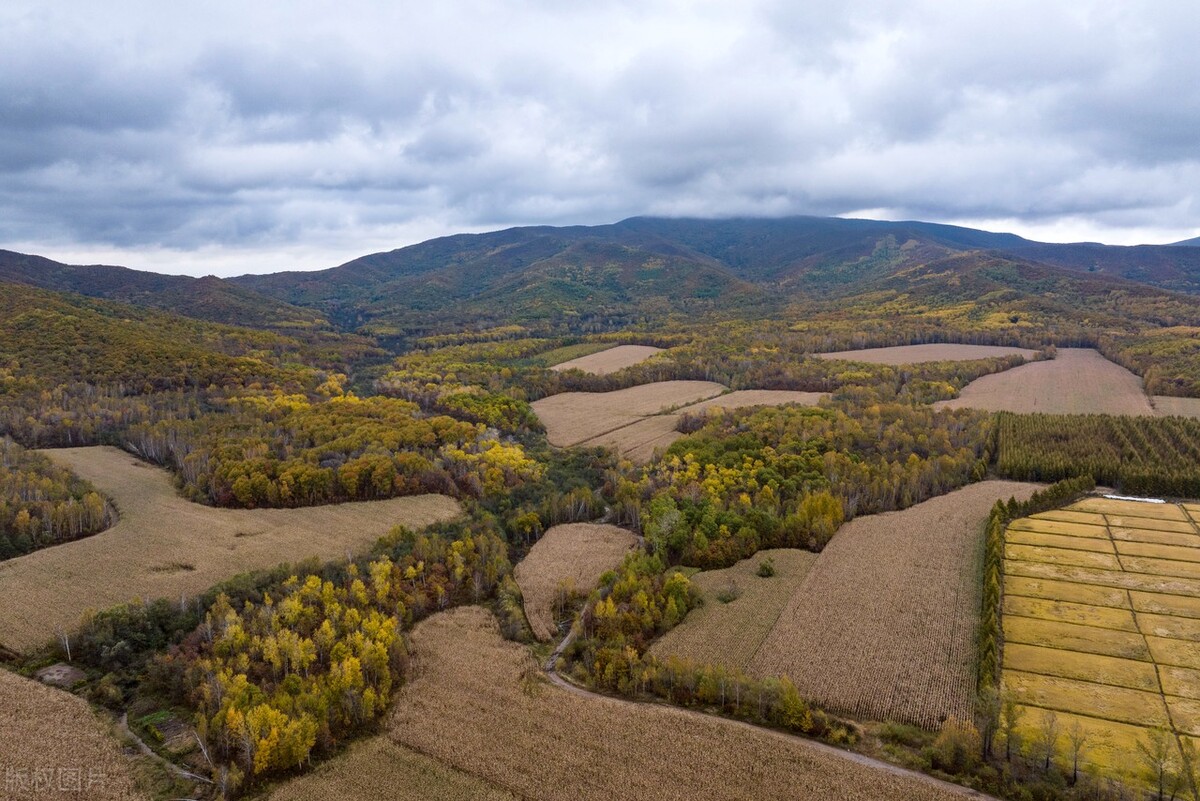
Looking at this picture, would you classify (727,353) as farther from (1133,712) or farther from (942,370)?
(1133,712)

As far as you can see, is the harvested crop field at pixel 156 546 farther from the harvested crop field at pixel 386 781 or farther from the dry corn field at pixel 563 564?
the harvested crop field at pixel 386 781

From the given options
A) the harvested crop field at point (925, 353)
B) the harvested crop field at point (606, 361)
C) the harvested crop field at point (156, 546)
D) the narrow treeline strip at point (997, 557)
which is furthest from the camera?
the harvested crop field at point (606, 361)

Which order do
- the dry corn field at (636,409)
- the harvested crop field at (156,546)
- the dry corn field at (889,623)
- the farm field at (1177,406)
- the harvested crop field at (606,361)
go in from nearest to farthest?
the dry corn field at (889,623) < the harvested crop field at (156,546) < the farm field at (1177,406) < the dry corn field at (636,409) < the harvested crop field at (606,361)

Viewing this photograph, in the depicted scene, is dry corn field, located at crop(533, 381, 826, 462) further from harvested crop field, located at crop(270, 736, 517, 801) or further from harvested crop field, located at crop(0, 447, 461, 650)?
harvested crop field, located at crop(270, 736, 517, 801)

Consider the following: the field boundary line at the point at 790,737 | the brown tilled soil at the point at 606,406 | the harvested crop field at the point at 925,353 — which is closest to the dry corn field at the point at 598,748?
the field boundary line at the point at 790,737

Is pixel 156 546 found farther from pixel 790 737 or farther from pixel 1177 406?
pixel 1177 406

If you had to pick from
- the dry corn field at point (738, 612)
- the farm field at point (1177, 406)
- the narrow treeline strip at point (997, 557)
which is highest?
the farm field at point (1177, 406)

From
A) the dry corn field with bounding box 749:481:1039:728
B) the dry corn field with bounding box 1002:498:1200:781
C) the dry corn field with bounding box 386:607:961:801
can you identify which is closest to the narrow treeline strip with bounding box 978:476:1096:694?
the dry corn field with bounding box 1002:498:1200:781

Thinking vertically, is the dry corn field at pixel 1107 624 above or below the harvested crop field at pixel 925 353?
below
